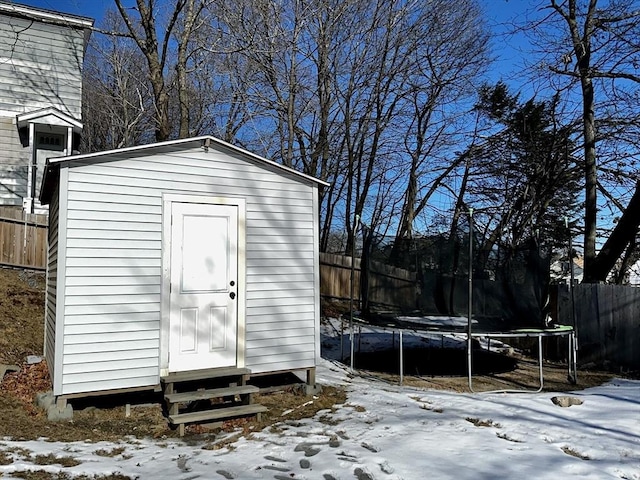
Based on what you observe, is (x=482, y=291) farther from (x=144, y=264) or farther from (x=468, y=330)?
(x=144, y=264)

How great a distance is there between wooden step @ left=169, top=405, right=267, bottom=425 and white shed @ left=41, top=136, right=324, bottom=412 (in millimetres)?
608

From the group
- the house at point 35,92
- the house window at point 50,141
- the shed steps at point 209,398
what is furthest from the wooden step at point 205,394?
the house window at point 50,141

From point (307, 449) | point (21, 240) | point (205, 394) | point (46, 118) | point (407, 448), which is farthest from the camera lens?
point (46, 118)

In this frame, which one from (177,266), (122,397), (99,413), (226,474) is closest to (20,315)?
(122,397)

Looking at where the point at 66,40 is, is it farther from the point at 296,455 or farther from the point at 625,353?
the point at 625,353

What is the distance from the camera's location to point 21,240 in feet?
36.3

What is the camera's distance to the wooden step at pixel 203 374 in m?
5.44

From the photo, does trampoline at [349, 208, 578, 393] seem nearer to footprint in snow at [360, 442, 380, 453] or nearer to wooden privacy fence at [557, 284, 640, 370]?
wooden privacy fence at [557, 284, 640, 370]

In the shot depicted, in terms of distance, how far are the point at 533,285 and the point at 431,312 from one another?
62.7 inches

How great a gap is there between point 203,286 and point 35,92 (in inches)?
440

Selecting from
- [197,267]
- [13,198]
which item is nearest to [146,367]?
[197,267]

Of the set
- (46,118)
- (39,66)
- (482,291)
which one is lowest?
(482,291)

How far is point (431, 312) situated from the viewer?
7.87m

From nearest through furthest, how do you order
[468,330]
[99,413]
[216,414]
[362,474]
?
[362,474] < [216,414] < [99,413] < [468,330]
